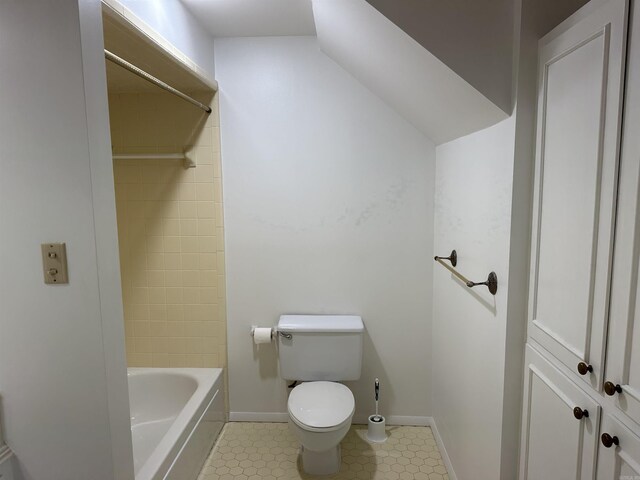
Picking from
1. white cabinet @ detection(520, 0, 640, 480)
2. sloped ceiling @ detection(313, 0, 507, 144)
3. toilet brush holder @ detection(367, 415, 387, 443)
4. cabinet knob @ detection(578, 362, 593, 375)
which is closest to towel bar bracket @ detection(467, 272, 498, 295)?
white cabinet @ detection(520, 0, 640, 480)

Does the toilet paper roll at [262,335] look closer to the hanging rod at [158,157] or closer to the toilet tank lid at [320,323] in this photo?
the toilet tank lid at [320,323]

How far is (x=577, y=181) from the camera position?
1108 mm

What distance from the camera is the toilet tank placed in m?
2.38

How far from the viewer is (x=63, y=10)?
42.9 inches

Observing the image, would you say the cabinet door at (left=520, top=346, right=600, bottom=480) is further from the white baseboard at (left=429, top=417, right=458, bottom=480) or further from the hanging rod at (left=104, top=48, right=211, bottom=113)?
the hanging rod at (left=104, top=48, right=211, bottom=113)

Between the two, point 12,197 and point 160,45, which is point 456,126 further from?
point 12,197

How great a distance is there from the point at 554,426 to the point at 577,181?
2.38ft

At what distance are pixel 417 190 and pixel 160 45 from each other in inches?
60.3

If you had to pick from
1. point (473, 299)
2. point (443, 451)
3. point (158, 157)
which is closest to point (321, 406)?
point (443, 451)

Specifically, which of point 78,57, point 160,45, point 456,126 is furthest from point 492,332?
point 160,45

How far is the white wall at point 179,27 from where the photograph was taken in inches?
61.0

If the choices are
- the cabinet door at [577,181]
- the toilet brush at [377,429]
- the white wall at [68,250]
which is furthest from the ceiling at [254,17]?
the toilet brush at [377,429]

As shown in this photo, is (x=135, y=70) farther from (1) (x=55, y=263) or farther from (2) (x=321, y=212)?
(2) (x=321, y=212)

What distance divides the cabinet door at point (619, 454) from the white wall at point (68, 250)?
4.46ft
